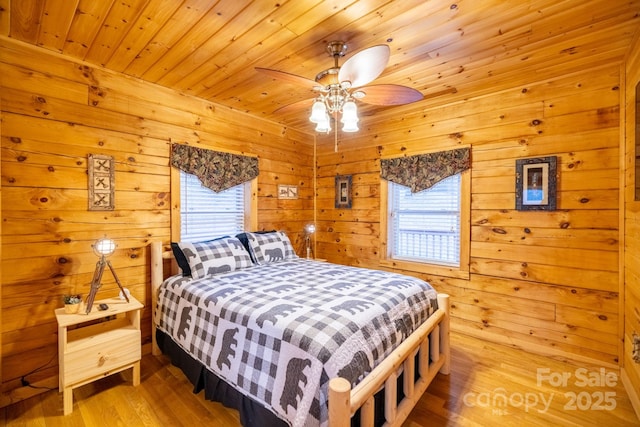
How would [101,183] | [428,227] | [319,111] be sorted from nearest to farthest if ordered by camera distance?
[319,111] → [101,183] → [428,227]

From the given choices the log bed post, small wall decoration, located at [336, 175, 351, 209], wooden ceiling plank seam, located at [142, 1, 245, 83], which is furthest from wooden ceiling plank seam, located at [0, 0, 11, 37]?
small wall decoration, located at [336, 175, 351, 209]

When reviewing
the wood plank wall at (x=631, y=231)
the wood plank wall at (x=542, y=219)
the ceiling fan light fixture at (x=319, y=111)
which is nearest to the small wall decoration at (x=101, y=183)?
the ceiling fan light fixture at (x=319, y=111)

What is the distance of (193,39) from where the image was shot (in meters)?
1.97

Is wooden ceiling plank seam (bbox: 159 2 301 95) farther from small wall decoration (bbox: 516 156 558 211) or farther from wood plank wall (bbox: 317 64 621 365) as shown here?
small wall decoration (bbox: 516 156 558 211)

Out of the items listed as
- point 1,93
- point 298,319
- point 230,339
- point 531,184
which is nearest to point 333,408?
point 298,319

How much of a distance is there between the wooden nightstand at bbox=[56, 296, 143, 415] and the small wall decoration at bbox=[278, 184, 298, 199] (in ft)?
6.89

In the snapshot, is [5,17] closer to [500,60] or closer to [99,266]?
[99,266]

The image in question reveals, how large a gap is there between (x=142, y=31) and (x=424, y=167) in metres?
2.75

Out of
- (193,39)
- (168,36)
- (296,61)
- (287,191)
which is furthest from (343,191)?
(168,36)

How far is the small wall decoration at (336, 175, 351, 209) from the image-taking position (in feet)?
12.8

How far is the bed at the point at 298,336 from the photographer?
133cm

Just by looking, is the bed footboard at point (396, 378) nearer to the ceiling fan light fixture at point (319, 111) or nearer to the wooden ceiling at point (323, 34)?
the ceiling fan light fixture at point (319, 111)

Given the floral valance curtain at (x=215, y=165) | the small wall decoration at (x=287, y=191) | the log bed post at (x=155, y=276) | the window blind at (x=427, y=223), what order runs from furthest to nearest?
the small wall decoration at (x=287, y=191), the window blind at (x=427, y=223), the floral valance curtain at (x=215, y=165), the log bed post at (x=155, y=276)

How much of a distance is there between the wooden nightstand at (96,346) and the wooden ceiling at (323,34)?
1877mm
